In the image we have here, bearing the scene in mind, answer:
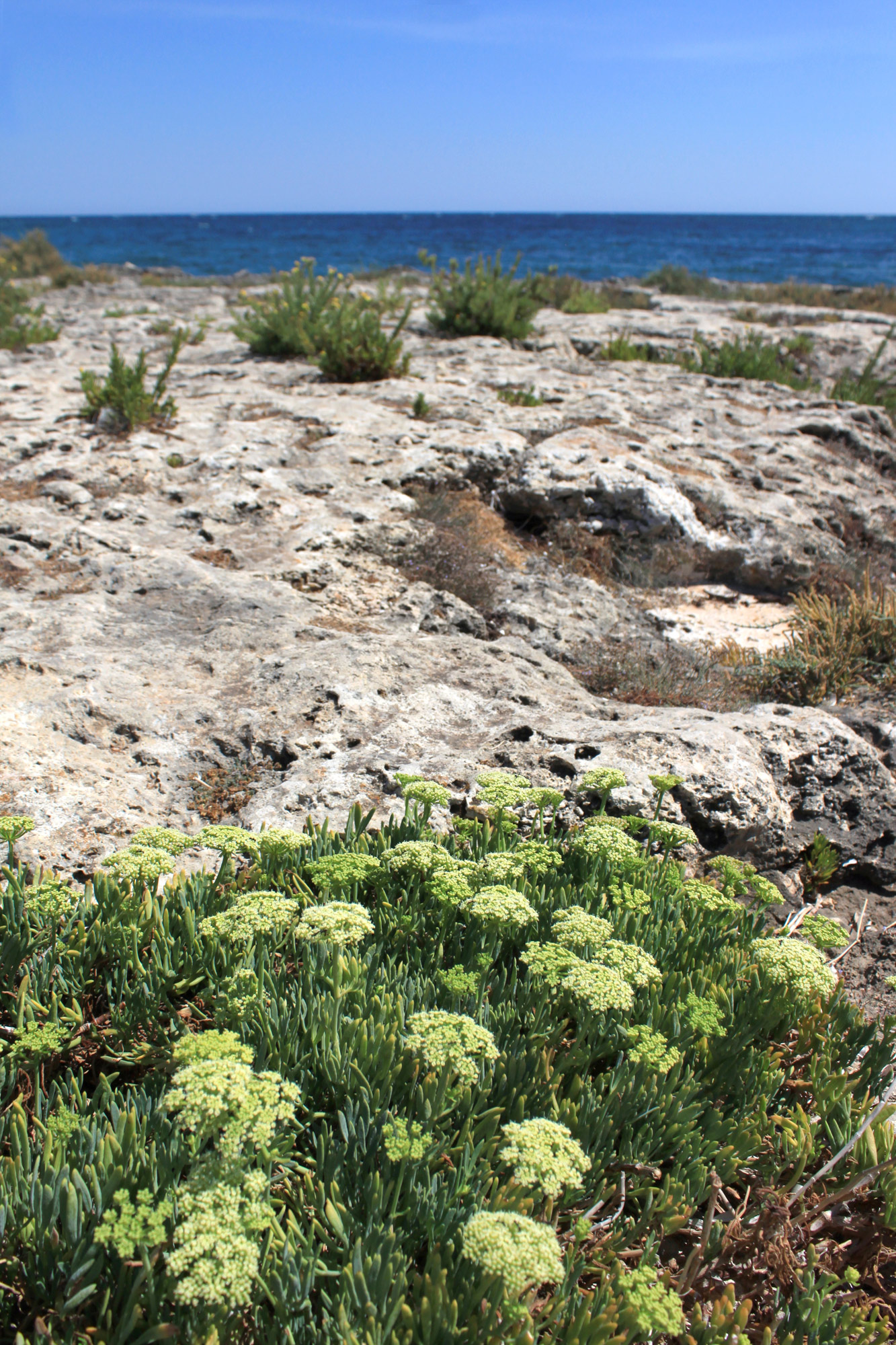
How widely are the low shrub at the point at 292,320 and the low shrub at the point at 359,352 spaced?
0.52 meters

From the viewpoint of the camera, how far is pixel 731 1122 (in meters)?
1.98

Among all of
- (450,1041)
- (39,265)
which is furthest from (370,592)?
(39,265)

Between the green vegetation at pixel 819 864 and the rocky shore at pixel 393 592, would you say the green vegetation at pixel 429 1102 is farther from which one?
the green vegetation at pixel 819 864

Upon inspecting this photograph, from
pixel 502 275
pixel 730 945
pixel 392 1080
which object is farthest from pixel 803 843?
pixel 502 275

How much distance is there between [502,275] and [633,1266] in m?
13.1

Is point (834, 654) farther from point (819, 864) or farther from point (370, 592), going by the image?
Result: point (370, 592)

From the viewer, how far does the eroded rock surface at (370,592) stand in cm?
330

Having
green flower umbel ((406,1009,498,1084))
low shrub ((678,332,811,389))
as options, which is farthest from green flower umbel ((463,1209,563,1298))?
low shrub ((678,332,811,389))

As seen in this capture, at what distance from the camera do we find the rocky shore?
330cm

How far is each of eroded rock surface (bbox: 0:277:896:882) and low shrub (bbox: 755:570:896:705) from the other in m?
0.88

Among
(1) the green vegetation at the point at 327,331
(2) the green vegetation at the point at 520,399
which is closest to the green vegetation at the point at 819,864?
(2) the green vegetation at the point at 520,399

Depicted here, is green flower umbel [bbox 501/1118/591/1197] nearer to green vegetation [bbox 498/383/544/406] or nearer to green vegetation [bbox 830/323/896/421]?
green vegetation [bbox 498/383/544/406]

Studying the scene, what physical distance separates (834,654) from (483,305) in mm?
8681

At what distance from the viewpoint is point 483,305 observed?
11773mm
